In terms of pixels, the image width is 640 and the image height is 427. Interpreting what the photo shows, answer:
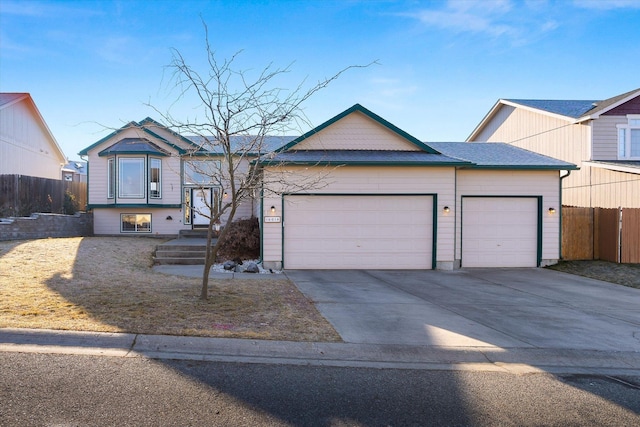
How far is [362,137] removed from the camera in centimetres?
1420

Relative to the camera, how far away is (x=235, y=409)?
373 centimetres

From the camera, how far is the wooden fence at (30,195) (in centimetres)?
1634

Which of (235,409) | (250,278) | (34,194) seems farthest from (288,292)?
(34,194)

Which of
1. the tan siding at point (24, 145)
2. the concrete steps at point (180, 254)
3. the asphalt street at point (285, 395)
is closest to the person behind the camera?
the asphalt street at point (285, 395)

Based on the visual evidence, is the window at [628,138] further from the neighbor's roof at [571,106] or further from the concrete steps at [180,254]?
the concrete steps at [180,254]

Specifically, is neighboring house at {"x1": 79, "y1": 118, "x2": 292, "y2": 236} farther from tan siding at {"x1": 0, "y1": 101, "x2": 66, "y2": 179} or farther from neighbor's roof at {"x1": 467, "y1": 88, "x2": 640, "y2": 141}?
neighbor's roof at {"x1": 467, "y1": 88, "x2": 640, "y2": 141}

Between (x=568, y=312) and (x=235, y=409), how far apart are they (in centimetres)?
700

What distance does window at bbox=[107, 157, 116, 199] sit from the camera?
18469 mm

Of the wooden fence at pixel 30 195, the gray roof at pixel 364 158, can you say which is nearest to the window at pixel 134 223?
the wooden fence at pixel 30 195

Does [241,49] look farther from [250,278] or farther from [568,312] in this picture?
[568,312]

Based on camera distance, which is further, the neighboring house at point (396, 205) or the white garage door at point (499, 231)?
the white garage door at point (499, 231)

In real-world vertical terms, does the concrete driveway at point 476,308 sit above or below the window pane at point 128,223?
below

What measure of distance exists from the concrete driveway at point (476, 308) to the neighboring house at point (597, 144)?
25.1ft

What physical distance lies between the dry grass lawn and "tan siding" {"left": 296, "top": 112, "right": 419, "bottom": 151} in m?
5.34
